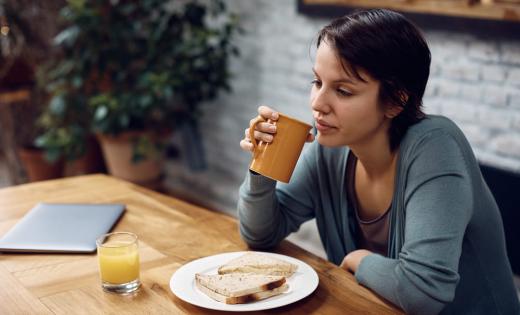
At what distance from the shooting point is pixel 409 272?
3.53 ft

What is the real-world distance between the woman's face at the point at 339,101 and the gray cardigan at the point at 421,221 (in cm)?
12

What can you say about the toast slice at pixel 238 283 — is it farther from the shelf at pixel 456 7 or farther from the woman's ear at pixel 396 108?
the shelf at pixel 456 7

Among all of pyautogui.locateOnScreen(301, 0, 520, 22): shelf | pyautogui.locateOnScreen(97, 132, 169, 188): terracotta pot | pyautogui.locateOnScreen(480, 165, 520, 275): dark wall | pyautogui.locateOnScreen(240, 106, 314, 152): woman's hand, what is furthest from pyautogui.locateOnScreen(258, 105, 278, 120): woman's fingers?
pyautogui.locateOnScreen(97, 132, 169, 188): terracotta pot

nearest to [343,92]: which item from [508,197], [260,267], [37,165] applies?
[260,267]

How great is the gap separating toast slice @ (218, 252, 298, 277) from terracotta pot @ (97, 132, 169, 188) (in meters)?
2.16

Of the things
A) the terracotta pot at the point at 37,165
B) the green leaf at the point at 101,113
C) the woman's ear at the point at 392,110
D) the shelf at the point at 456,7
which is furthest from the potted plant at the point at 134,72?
the woman's ear at the point at 392,110

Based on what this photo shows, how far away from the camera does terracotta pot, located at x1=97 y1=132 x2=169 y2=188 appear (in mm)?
3253

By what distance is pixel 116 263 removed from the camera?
105 cm

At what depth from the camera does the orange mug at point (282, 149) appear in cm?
113

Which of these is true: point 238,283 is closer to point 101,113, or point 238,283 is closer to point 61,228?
point 61,228

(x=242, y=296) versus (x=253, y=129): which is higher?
(x=253, y=129)

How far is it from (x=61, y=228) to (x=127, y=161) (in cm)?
201

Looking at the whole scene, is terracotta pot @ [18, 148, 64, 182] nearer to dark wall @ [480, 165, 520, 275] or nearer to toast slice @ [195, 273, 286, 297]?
dark wall @ [480, 165, 520, 275]

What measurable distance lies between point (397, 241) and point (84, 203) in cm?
75
